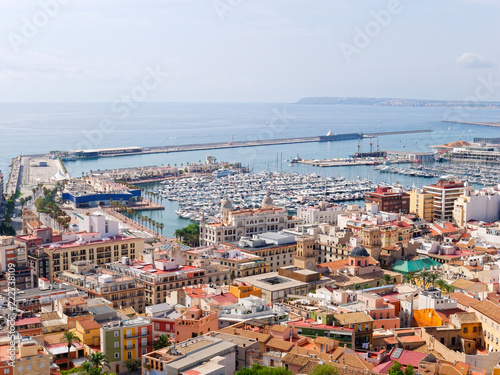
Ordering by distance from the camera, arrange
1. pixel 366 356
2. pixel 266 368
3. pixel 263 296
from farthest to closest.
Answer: pixel 263 296
pixel 366 356
pixel 266 368

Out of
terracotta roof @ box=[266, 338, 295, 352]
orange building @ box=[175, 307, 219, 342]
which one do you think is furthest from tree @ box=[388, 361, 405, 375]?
orange building @ box=[175, 307, 219, 342]

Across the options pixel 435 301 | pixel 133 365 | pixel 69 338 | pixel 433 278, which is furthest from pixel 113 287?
pixel 433 278

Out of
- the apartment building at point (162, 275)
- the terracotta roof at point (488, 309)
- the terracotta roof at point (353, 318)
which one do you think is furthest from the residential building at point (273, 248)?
the terracotta roof at point (488, 309)

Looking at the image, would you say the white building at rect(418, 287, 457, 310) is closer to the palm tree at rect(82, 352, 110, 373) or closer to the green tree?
the green tree

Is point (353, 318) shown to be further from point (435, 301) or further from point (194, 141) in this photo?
point (194, 141)

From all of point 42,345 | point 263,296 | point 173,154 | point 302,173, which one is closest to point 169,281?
point 263,296

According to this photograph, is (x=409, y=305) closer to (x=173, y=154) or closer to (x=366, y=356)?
(x=366, y=356)

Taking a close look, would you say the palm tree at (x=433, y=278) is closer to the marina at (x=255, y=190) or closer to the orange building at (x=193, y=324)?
the orange building at (x=193, y=324)
